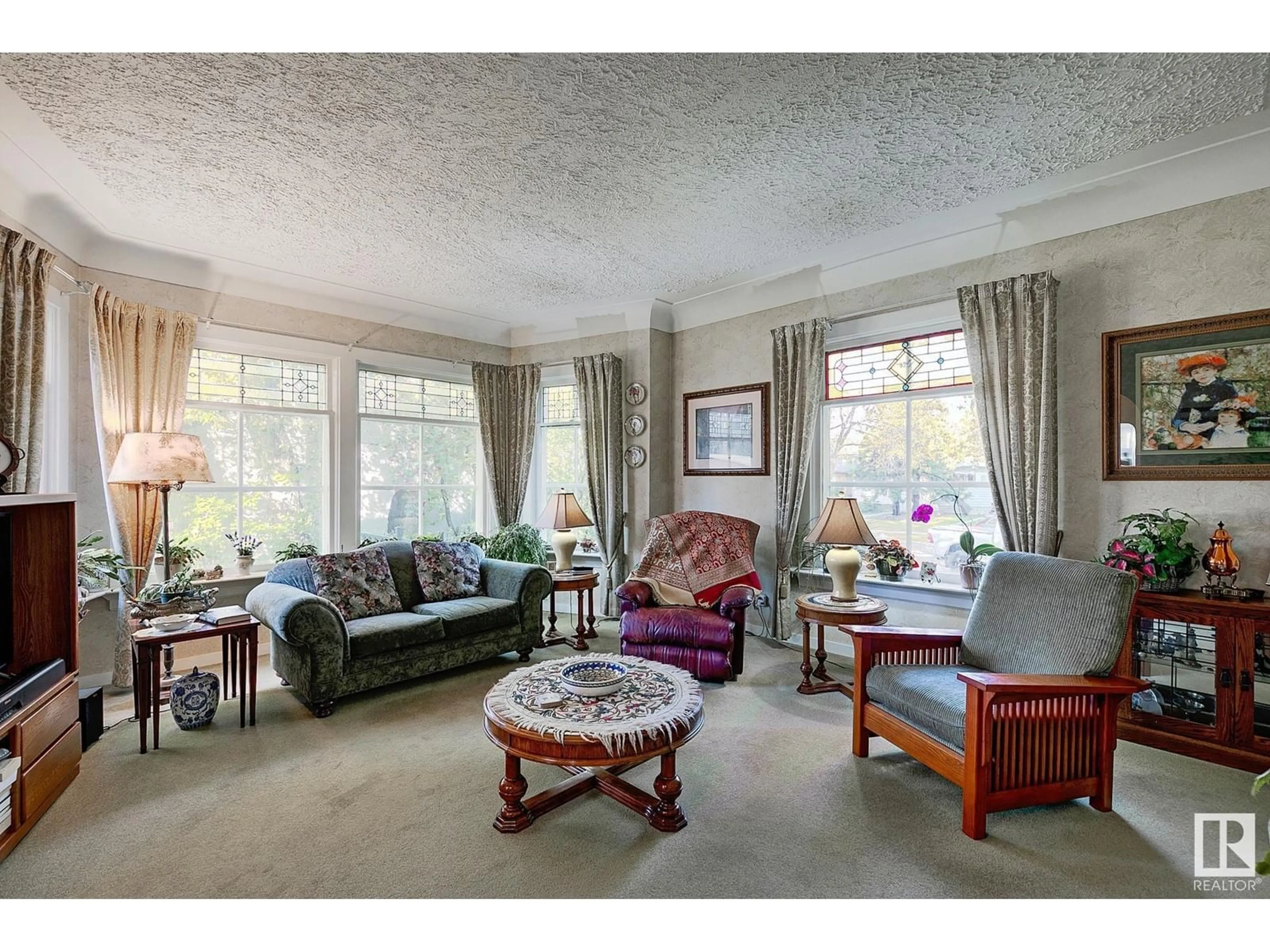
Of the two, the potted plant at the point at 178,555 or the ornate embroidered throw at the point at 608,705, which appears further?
the potted plant at the point at 178,555

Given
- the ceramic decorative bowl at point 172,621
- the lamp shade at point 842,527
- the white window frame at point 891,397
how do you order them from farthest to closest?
the white window frame at point 891,397
the lamp shade at point 842,527
the ceramic decorative bowl at point 172,621

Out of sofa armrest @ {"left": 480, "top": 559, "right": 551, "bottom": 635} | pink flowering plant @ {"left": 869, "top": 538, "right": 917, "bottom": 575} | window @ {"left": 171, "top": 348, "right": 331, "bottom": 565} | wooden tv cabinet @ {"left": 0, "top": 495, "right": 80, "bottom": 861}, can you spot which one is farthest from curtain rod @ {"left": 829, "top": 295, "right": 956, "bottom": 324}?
wooden tv cabinet @ {"left": 0, "top": 495, "right": 80, "bottom": 861}

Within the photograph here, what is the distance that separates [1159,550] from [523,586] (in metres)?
3.48

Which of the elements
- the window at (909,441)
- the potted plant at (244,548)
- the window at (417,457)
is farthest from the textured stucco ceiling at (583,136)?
the potted plant at (244,548)

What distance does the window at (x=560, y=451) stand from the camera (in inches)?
220

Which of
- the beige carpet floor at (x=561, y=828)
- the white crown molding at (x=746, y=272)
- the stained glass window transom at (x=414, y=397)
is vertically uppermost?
the white crown molding at (x=746, y=272)

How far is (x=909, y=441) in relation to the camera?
3971 mm

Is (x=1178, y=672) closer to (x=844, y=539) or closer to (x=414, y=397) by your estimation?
(x=844, y=539)

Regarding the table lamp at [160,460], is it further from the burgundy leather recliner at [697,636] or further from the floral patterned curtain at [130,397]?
the burgundy leather recliner at [697,636]

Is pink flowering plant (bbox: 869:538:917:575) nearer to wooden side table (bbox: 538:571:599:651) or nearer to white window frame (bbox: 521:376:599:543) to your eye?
wooden side table (bbox: 538:571:599:651)

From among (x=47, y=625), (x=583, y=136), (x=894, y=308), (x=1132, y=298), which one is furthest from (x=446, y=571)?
(x=1132, y=298)

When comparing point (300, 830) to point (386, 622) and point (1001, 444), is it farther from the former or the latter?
point (1001, 444)

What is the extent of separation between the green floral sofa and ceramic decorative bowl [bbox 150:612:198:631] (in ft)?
1.13

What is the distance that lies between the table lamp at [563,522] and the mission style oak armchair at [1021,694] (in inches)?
95.8
